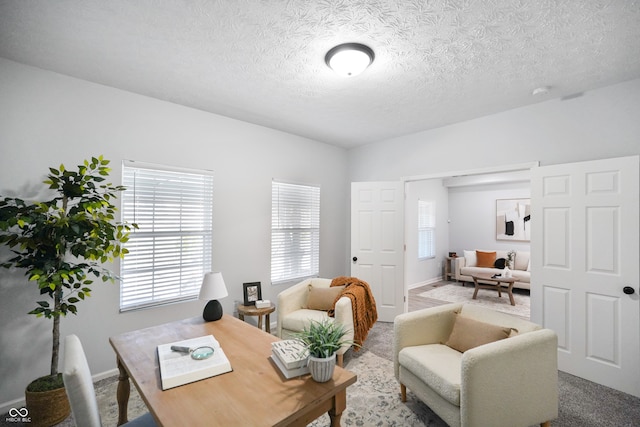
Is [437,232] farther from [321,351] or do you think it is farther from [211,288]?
[321,351]

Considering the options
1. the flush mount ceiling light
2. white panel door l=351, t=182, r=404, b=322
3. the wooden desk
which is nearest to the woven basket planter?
the wooden desk

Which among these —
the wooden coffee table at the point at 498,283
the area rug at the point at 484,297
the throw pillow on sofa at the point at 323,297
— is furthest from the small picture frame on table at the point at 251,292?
the wooden coffee table at the point at 498,283

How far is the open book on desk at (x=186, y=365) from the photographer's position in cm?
131

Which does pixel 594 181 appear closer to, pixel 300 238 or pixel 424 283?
pixel 300 238

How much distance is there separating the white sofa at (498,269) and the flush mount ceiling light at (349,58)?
5.20 metres

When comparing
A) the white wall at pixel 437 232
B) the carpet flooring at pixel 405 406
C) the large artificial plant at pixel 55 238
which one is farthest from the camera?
the white wall at pixel 437 232

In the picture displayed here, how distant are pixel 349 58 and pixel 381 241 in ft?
9.04

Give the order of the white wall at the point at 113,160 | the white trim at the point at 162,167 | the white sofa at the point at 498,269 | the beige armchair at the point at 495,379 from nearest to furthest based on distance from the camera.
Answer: the beige armchair at the point at 495,379 → the white wall at the point at 113,160 → the white trim at the point at 162,167 → the white sofa at the point at 498,269

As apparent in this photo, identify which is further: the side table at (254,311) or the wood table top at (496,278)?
the wood table top at (496,278)

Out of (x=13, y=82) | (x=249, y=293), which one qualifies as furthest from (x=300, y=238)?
(x=13, y=82)

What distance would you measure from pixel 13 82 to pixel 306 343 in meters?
2.98

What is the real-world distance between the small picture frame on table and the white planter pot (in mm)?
2231

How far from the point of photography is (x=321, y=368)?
132 cm

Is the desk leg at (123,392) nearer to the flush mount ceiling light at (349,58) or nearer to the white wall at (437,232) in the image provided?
the flush mount ceiling light at (349,58)
